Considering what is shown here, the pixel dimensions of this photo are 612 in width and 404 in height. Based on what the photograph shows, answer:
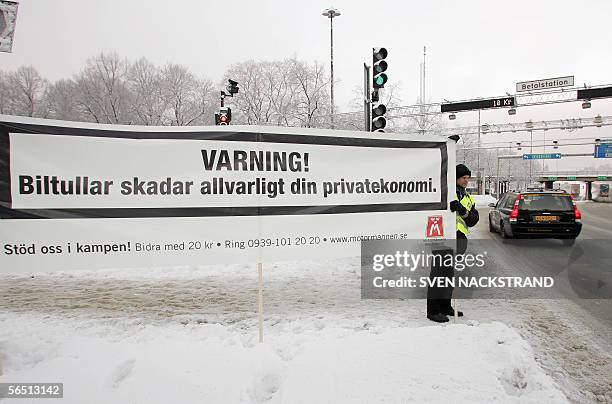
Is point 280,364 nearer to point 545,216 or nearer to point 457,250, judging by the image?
point 457,250

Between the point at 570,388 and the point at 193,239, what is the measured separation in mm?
3802

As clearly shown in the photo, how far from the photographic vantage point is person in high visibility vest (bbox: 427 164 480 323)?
4.73 m

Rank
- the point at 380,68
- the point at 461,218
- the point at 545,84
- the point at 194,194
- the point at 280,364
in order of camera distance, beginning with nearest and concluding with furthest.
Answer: the point at 280,364
the point at 194,194
the point at 461,218
the point at 380,68
the point at 545,84

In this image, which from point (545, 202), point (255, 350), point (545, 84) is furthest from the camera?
point (545, 84)

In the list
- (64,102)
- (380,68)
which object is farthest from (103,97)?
(380,68)

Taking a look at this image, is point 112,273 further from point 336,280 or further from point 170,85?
point 170,85

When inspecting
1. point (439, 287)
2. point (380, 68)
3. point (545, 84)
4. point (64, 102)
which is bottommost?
point (439, 287)

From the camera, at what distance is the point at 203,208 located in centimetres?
392

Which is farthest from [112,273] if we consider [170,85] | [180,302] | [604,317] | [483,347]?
[170,85]

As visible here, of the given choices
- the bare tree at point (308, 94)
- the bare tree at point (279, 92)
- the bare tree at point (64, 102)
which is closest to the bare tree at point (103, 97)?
the bare tree at point (64, 102)

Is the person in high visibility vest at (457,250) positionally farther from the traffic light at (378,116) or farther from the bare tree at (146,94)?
the bare tree at (146,94)

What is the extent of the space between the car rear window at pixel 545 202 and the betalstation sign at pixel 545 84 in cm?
1729

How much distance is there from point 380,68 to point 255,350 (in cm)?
763

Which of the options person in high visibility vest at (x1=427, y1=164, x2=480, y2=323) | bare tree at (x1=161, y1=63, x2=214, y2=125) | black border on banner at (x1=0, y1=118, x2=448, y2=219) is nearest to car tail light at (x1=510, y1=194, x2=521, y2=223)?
person in high visibility vest at (x1=427, y1=164, x2=480, y2=323)
